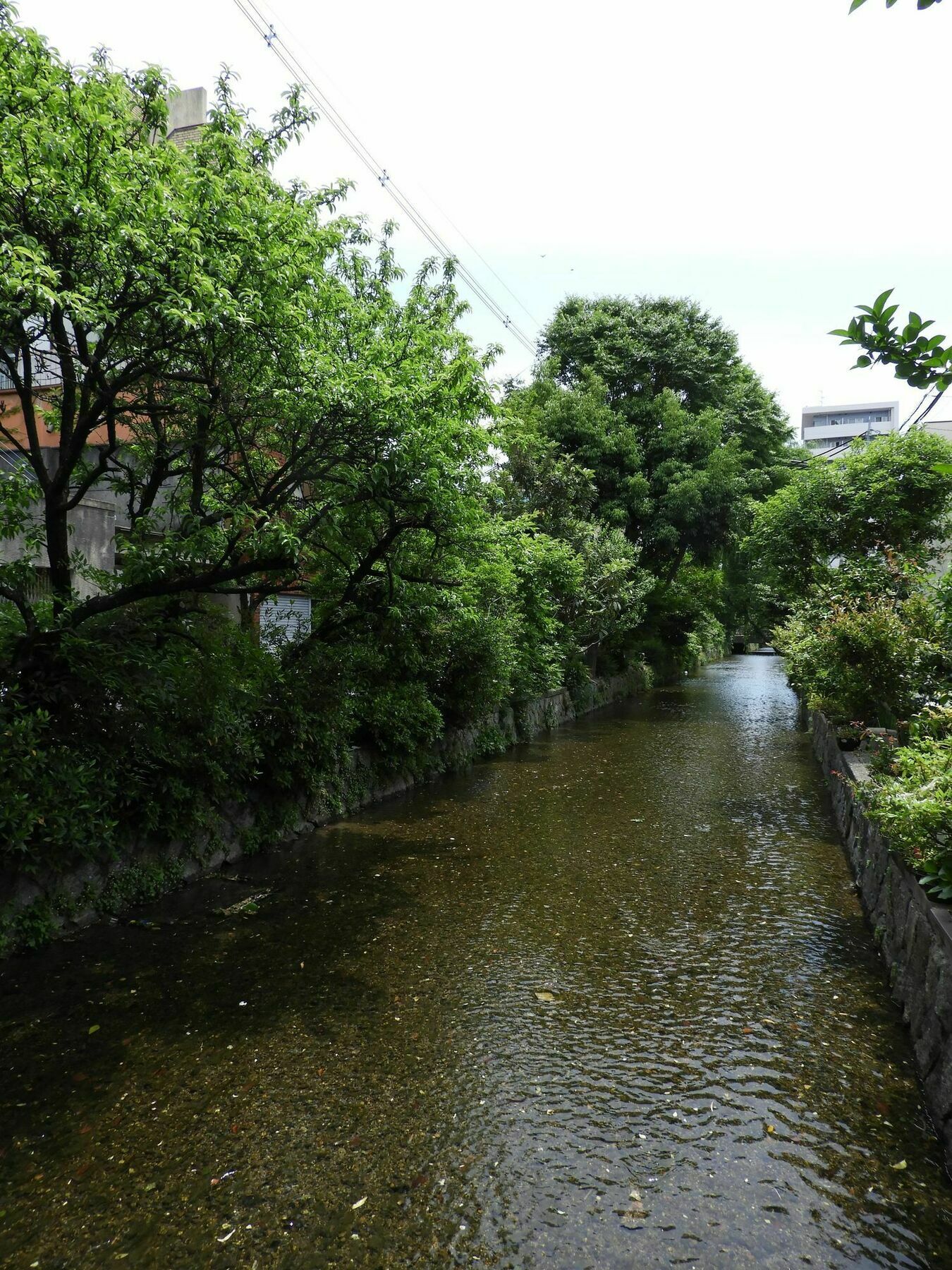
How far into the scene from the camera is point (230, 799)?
8.56 metres

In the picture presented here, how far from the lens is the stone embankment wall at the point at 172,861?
609 centimetres

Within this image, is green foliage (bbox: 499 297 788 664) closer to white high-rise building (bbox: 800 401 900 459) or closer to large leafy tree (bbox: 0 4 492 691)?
large leafy tree (bbox: 0 4 492 691)

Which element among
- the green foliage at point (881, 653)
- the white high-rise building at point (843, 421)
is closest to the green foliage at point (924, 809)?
the green foliage at point (881, 653)

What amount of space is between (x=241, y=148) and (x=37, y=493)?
3573 millimetres

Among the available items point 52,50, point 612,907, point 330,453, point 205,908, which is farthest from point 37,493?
point 612,907

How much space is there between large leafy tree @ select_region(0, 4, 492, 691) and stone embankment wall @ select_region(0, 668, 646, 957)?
1893mm

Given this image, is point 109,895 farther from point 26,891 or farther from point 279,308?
point 279,308

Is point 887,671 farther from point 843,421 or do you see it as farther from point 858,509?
point 843,421

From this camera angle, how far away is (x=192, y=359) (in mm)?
6816

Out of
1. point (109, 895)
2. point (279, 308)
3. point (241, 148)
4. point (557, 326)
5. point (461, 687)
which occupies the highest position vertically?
point (557, 326)

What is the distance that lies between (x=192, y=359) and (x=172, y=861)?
181 inches

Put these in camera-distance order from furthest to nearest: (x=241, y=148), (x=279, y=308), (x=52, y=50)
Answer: (x=241, y=148) → (x=279, y=308) → (x=52, y=50)

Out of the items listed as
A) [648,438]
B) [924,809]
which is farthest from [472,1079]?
[648,438]

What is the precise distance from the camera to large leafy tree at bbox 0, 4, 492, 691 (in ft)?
17.7
